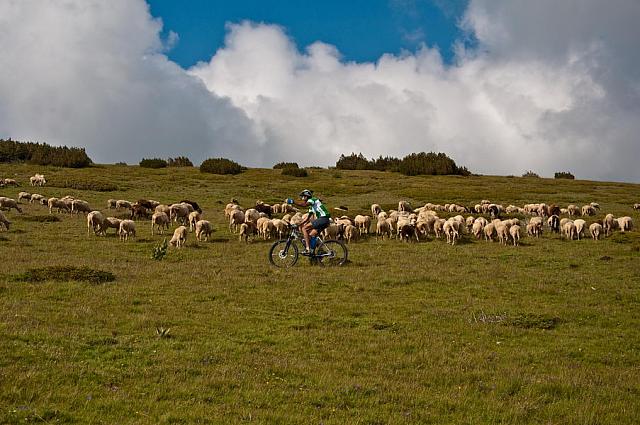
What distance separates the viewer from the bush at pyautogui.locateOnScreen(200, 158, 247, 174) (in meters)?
89.3

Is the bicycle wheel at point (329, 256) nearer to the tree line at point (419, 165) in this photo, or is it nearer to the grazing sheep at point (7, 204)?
the grazing sheep at point (7, 204)

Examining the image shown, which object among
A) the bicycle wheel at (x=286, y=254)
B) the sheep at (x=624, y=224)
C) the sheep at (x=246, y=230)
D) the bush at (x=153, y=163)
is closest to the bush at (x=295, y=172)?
the bush at (x=153, y=163)

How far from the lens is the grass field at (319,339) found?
27.4 feet

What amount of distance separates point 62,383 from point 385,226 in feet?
78.5

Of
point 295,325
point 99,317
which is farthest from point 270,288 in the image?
point 99,317

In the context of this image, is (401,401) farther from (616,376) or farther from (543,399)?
(616,376)

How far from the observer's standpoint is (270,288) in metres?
17.2

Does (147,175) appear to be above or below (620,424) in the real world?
above

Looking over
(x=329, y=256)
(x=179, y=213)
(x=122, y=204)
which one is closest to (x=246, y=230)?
(x=329, y=256)

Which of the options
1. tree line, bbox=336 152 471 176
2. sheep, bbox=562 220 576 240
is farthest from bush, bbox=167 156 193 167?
sheep, bbox=562 220 576 240

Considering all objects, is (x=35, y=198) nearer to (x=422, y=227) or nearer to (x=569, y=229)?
(x=422, y=227)

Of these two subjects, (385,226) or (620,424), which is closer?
(620,424)

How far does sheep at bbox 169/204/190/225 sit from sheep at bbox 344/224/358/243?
11.9 metres

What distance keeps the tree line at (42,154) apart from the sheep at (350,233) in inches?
2754
